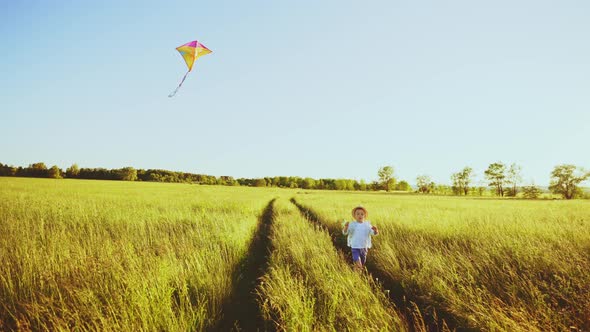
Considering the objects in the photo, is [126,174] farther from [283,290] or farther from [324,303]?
[324,303]

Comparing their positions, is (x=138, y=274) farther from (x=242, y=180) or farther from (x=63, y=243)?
(x=242, y=180)

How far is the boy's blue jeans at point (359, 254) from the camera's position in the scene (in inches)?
230

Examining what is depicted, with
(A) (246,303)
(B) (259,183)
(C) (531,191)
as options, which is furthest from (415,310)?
(B) (259,183)

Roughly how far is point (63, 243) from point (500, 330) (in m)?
6.80

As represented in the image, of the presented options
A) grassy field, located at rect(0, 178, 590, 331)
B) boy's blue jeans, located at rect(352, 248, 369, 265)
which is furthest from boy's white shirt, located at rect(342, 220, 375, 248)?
grassy field, located at rect(0, 178, 590, 331)

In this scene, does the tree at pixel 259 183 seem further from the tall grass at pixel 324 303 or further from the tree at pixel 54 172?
the tall grass at pixel 324 303

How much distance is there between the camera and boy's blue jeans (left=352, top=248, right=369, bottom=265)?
583 centimetres

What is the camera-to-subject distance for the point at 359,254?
5984 millimetres

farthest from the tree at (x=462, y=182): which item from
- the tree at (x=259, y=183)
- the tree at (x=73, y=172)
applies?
the tree at (x=73, y=172)

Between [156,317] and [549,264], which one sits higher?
[549,264]

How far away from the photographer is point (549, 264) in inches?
177

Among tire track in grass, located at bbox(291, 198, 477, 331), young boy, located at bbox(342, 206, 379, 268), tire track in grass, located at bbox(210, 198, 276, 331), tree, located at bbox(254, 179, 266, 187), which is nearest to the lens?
tire track in grass, located at bbox(291, 198, 477, 331)

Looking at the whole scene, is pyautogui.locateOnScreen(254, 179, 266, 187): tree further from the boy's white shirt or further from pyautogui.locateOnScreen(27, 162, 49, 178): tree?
the boy's white shirt

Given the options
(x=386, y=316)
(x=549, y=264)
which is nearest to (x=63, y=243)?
(x=386, y=316)
